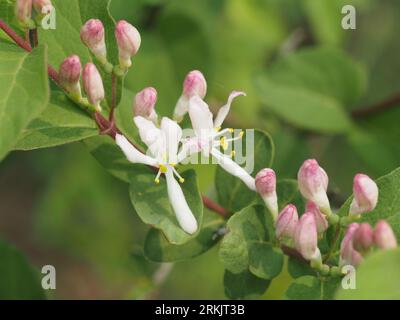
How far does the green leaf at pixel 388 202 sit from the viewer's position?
160cm

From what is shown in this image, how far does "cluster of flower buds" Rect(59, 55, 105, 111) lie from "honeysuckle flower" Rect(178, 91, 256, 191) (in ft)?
0.65

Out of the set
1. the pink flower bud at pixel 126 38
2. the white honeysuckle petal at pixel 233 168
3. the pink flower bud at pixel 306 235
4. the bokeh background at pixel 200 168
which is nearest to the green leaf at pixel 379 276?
the pink flower bud at pixel 306 235

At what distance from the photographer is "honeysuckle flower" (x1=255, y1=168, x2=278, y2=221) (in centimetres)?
162

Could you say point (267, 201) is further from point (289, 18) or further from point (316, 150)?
point (289, 18)

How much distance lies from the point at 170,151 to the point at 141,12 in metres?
1.41

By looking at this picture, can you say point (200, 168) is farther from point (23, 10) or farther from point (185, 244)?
point (23, 10)

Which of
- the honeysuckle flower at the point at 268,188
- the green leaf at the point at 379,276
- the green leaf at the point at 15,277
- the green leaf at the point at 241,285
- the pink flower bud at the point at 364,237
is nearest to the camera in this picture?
the green leaf at the point at 379,276

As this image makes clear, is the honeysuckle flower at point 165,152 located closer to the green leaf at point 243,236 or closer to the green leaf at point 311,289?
the green leaf at point 243,236

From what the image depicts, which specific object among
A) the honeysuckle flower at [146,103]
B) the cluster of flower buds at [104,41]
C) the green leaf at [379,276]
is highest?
the cluster of flower buds at [104,41]

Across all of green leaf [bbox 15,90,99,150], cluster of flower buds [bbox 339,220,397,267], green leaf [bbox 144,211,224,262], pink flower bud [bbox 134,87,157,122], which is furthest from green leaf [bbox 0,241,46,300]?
cluster of flower buds [bbox 339,220,397,267]

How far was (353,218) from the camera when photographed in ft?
5.18

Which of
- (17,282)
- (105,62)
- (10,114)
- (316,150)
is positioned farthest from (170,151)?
(316,150)

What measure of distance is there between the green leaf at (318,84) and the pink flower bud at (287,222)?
1.19 m

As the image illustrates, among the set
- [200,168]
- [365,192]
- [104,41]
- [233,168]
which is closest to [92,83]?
[104,41]
